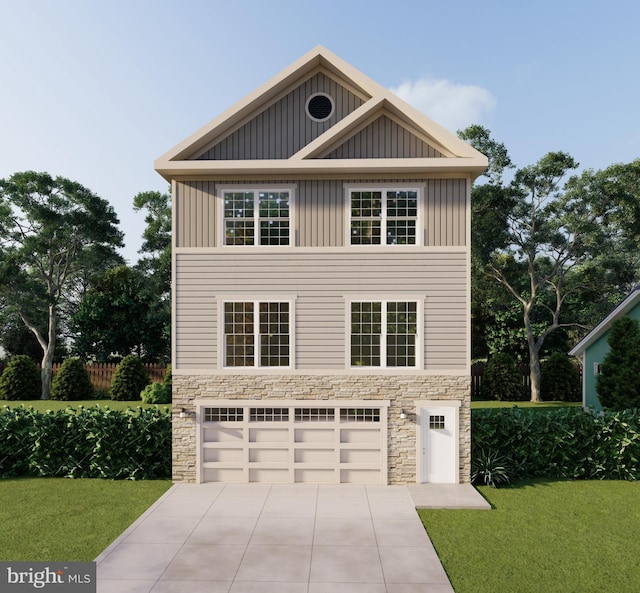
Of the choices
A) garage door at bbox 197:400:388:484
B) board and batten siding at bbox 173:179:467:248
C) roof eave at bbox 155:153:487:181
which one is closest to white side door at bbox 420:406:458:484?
garage door at bbox 197:400:388:484

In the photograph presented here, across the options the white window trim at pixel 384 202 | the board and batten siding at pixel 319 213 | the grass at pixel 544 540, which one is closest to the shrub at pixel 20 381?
the board and batten siding at pixel 319 213

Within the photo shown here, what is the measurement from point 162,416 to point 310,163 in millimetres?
8381

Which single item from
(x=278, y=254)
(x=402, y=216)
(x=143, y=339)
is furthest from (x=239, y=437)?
(x=143, y=339)

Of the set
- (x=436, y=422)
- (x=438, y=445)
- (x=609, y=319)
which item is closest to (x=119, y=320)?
(x=436, y=422)

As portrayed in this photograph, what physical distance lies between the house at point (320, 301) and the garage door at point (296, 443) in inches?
1.6

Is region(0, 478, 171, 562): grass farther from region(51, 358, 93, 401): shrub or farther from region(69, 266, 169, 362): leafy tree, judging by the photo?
region(69, 266, 169, 362): leafy tree

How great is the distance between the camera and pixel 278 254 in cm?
1294

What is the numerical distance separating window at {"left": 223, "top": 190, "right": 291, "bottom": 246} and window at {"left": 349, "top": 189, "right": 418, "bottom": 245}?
6.37ft

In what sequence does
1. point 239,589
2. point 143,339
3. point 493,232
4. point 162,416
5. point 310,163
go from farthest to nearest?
point 143,339 → point 493,232 → point 162,416 → point 310,163 → point 239,589

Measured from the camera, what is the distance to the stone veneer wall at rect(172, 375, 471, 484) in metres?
12.7

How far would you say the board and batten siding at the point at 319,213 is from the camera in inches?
505

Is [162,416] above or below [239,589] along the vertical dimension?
above

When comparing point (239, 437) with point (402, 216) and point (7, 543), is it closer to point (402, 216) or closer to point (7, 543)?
point (7, 543)

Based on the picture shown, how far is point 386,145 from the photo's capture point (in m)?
12.9
